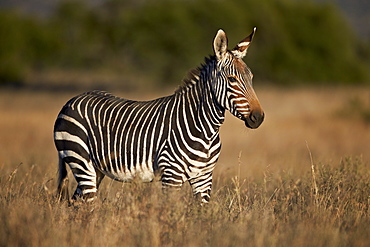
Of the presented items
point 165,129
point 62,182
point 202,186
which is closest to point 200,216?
point 202,186

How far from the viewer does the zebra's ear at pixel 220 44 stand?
557 cm

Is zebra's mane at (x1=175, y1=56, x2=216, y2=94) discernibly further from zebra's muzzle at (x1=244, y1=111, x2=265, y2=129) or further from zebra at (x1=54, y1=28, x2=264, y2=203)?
zebra's muzzle at (x1=244, y1=111, x2=265, y2=129)

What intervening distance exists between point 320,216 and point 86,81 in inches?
1575

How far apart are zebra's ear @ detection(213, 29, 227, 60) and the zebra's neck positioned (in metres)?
0.15

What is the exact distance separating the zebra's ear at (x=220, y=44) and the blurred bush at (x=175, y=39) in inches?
1285

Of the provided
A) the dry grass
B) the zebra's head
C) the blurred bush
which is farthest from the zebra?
the blurred bush

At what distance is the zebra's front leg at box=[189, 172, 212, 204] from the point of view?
5863 millimetres

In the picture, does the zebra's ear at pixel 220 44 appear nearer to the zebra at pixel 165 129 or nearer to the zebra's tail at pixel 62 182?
the zebra at pixel 165 129

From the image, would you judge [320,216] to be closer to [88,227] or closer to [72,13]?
[88,227]

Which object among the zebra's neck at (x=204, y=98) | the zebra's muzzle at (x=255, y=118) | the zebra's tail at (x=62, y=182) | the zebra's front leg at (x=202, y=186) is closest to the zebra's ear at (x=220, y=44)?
the zebra's neck at (x=204, y=98)

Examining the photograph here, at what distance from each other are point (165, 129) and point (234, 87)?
2.92 ft

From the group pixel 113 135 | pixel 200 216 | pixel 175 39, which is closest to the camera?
pixel 200 216

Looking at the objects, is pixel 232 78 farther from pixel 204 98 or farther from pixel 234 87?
pixel 204 98

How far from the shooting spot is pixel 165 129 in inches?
231
